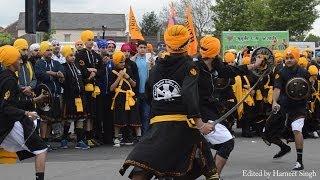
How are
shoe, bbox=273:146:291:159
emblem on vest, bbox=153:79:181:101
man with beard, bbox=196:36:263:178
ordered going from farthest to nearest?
shoe, bbox=273:146:291:159, man with beard, bbox=196:36:263:178, emblem on vest, bbox=153:79:181:101

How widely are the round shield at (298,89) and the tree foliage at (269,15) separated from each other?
44063 mm

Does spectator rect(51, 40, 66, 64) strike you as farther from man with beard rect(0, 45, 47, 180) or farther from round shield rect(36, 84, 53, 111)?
man with beard rect(0, 45, 47, 180)

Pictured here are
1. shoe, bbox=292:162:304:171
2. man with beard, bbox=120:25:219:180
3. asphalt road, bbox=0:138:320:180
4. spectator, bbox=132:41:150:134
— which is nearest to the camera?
man with beard, bbox=120:25:219:180

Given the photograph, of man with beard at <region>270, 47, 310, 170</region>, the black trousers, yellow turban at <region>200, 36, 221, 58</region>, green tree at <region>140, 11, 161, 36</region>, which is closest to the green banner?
the black trousers

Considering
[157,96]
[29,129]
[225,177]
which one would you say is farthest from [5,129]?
[225,177]

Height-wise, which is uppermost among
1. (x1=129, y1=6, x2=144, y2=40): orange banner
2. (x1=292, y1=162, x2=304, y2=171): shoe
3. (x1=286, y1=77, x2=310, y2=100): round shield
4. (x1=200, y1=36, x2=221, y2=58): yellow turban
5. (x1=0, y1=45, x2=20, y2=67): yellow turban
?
(x1=129, y1=6, x2=144, y2=40): orange banner

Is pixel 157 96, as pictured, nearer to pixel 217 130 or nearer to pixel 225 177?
pixel 217 130

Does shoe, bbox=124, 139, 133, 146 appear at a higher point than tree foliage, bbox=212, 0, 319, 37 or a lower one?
lower

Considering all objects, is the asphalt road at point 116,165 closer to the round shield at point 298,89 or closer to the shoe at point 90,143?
the shoe at point 90,143

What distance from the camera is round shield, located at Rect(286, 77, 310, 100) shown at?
9.81 m

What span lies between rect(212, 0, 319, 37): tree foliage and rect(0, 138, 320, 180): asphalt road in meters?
42.0

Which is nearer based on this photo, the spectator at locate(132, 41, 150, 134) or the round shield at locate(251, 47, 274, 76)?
the round shield at locate(251, 47, 274, 76)

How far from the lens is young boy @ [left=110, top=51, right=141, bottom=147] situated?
1258cm

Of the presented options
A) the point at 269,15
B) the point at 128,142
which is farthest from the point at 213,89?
the point at 269,15
